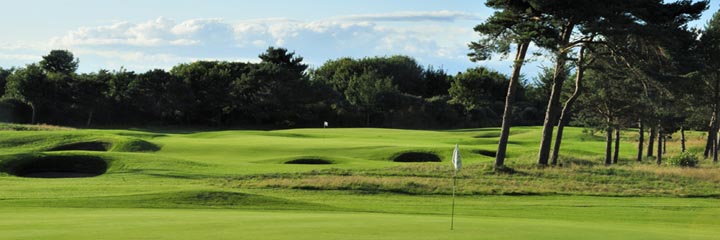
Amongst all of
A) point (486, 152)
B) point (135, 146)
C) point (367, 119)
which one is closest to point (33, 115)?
point (135, 146)

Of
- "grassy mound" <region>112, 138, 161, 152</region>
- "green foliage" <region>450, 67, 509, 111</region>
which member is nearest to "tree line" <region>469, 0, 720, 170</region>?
"grassy mound" <region>112, 138, 161, 152</region>

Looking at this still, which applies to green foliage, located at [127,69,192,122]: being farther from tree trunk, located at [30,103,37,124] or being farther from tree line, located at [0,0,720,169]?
tree trunk, located at [30,103,37,124]

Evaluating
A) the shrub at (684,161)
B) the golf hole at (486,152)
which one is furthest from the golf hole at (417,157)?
the shrub at (684,161)

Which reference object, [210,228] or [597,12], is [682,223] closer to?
[210,228]

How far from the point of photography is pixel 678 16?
1363 inches

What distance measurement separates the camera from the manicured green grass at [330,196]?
506 inches

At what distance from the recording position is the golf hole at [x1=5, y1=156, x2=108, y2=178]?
3450 cm

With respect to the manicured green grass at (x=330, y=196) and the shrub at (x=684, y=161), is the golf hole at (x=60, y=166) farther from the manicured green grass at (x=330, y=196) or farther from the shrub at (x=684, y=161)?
the shrub at (x=684, y=161)

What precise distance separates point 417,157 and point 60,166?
19821 millimetres

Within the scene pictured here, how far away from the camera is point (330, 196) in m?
25.5

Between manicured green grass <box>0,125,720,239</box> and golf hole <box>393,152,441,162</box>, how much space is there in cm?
35

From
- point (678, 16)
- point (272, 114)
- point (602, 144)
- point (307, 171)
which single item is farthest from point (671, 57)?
point (272, 114)

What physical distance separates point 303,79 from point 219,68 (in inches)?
412

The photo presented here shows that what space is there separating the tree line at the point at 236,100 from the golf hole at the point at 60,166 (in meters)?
42.3
